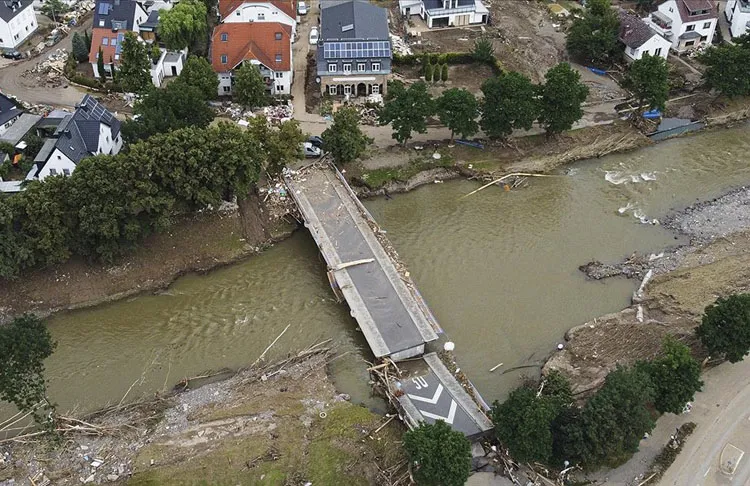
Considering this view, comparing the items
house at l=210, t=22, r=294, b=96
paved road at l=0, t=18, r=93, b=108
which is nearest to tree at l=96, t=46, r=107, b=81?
paved road at l=0, t=18, r=93, b=108

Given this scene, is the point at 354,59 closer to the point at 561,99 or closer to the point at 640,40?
the point at 561,99

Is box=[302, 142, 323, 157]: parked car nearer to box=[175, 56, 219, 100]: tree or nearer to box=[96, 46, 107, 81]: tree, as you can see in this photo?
box=[175, 56, 219, 100]: tree

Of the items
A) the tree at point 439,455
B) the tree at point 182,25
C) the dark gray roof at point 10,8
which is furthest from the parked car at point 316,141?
the dark gray roof at point 10,8

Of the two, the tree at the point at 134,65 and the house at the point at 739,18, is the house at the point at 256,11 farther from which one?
the house at the point at 739,18

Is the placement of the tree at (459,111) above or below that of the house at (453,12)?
below

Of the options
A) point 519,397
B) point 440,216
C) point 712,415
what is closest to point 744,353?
point 712,415

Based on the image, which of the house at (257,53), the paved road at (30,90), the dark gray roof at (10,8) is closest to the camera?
the paved road at (30,90)
